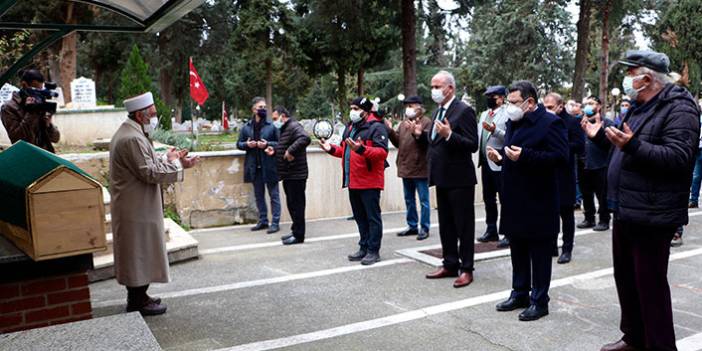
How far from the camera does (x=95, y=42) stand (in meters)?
31.9

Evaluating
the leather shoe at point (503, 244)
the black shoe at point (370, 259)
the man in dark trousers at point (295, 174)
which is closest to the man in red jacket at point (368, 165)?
the black shoe at point (370, 259)

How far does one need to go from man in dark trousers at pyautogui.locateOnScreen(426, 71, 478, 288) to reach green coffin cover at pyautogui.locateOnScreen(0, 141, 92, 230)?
3323 mm

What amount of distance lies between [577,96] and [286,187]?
16354 mm

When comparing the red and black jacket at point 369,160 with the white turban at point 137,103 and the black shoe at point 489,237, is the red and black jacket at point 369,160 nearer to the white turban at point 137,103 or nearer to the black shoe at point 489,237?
the black shoe at point 489,237

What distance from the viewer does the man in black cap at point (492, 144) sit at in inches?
281

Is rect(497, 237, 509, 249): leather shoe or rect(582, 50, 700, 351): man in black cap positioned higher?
rect(582, 50, 700, 351): man in black cap

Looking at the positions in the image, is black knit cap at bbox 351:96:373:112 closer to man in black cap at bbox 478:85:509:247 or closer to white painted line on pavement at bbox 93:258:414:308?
man in black cap at bbox 478:85:509:247

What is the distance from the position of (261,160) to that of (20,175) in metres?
5.12

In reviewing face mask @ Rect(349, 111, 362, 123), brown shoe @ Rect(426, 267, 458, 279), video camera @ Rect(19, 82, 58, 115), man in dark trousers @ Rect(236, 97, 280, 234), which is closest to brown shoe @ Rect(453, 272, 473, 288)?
brown shoe @ Rect(426, 267, 458, 279)

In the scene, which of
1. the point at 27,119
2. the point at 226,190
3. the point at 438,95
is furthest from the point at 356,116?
the point at 27,119

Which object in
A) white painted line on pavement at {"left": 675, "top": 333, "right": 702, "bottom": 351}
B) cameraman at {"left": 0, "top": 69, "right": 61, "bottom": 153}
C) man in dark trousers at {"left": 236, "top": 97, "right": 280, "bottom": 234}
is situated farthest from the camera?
man in dark trousers at {"left": 236, "top": 97, "right": 280, "bottom": 234}

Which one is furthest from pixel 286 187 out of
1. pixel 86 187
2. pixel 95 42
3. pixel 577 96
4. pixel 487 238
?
pixel 95 42

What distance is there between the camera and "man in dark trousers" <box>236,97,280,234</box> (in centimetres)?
874

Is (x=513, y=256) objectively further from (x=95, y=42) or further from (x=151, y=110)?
(x=95, y=42)
